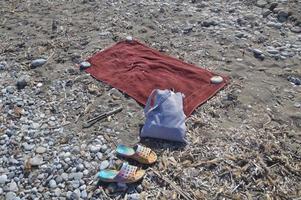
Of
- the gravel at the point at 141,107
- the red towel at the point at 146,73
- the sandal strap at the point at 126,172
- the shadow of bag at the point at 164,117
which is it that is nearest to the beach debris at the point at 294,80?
the gravel at the point at 141,107

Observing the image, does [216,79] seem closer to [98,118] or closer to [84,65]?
[98,118]

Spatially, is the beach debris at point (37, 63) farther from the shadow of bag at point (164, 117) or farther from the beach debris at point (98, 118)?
the shadow of bag at point (164, 117)

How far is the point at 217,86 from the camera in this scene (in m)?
4.50

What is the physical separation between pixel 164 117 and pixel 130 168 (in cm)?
71

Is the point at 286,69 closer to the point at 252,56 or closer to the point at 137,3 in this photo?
the point at 252,56

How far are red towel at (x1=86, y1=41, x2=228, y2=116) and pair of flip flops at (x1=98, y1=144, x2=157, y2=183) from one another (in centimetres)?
80

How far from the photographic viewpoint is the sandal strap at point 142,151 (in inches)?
139

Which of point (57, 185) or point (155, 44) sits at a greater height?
point (155, 44)

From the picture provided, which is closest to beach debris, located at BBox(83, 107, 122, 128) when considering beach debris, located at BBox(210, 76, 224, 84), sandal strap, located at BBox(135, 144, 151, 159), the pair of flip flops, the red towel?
the red towel

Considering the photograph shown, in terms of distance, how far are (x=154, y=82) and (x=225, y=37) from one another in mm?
1473

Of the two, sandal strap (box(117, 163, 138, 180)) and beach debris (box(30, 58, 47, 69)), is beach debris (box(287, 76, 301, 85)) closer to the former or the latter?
sandal strap (box(117, 163, 138, 180))

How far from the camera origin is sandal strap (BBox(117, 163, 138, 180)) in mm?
3329

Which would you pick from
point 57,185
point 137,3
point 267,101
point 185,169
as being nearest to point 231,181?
point 185,169

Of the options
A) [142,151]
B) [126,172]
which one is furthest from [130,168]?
[142,151]
